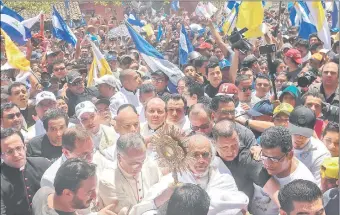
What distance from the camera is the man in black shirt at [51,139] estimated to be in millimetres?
3961

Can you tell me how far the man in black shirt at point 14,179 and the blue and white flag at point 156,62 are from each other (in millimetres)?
3219

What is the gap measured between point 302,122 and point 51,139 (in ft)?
6.40

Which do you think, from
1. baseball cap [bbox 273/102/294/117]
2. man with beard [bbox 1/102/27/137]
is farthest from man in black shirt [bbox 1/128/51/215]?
baseball cap [bbox 273/102/294/117]

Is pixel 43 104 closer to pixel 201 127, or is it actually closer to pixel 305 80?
pixel 201 127

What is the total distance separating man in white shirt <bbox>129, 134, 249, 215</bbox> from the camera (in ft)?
9.57

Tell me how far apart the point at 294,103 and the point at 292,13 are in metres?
5.92

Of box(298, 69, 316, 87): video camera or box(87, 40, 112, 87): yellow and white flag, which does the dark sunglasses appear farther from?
box(87, 40, 112, 87): yellow and white flag

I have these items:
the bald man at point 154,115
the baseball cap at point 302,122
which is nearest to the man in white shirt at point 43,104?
the bald man at point 154,115

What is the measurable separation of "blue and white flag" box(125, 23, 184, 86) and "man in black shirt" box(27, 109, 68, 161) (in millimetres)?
2385

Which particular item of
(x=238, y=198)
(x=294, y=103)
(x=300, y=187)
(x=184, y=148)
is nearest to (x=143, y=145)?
(x=184, y=148)

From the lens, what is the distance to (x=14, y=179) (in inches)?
122

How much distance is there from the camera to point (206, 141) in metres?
3.19

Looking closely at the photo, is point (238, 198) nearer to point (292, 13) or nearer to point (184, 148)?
point (184, 148)

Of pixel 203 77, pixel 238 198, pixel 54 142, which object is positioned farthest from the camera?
pixel 203 77
